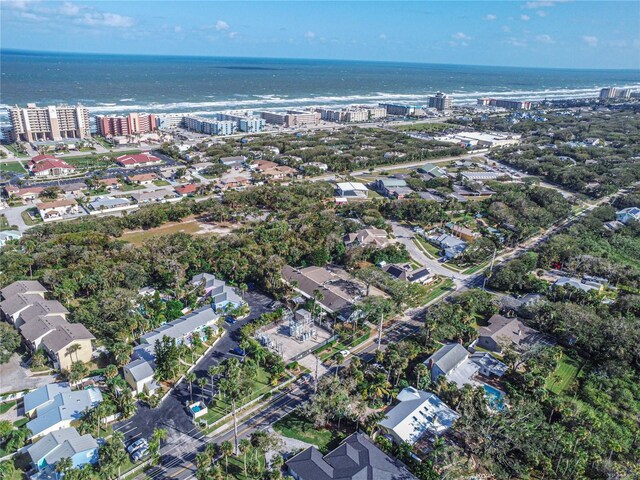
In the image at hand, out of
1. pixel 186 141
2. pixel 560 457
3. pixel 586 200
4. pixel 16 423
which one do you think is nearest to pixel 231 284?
pixel 16 423

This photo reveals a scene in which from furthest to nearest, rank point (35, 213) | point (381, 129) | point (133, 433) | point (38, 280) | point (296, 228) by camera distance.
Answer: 1. point (381, 129)
2. point (35, 213)
3. point (296, 228)
4. point (38, 280)
5. point (133, 433)

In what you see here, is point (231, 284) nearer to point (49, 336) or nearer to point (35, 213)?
point (49, 336)

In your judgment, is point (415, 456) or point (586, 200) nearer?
point (415, 456)

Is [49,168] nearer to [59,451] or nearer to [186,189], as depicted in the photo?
[186,189]

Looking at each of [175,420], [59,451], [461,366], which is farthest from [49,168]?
[461,366]

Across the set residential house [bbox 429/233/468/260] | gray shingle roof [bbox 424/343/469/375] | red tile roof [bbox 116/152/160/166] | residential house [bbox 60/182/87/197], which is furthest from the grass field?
gray shingle roof [bbox 424/343/469/375]

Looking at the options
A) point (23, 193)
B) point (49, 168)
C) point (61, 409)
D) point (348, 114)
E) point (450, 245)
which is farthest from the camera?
point (348, 114)
